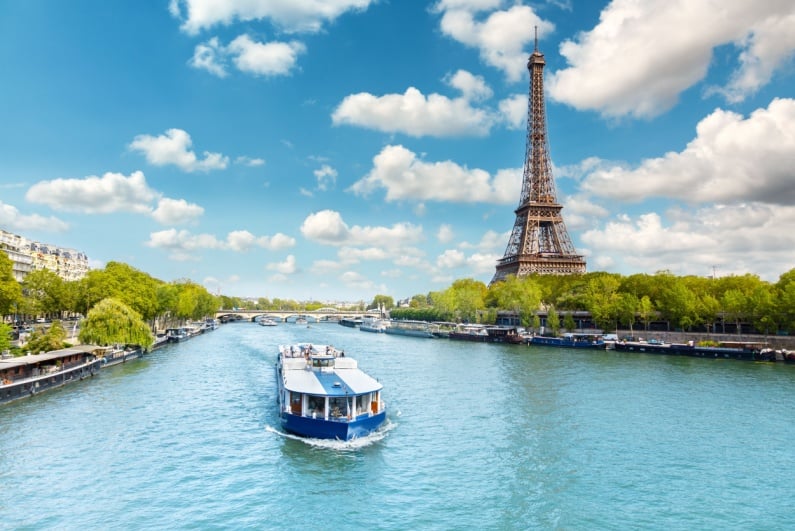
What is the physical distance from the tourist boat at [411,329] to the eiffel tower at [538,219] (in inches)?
906

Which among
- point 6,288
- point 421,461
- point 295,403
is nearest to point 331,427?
point 295,403

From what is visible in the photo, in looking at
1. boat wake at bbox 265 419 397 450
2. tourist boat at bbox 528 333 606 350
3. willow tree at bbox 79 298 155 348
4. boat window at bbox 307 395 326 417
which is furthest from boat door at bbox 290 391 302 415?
tourist boat at bbox 528 333 606 350

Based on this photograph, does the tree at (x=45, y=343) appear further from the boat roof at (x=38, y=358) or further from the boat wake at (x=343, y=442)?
the boat wake at (x=343, y=442)

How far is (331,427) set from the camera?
1085 inches

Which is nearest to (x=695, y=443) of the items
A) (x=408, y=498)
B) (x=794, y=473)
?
(x=794, y=473)

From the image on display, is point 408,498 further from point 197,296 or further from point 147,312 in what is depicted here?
point 197,296

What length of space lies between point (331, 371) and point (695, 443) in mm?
21505

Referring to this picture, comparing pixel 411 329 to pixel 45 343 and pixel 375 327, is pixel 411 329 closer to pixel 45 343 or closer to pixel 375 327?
pixel 375 327

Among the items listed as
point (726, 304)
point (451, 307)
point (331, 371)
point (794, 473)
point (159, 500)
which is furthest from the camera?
point (451, 307)

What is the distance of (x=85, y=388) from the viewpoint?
43.7 metres

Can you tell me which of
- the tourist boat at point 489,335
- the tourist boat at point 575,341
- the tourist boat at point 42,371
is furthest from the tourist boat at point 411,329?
the tourist boat at point 42,371

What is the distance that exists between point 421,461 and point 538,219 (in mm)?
106193

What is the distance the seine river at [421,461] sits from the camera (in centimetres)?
1967

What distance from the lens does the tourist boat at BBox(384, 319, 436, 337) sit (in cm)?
12006
